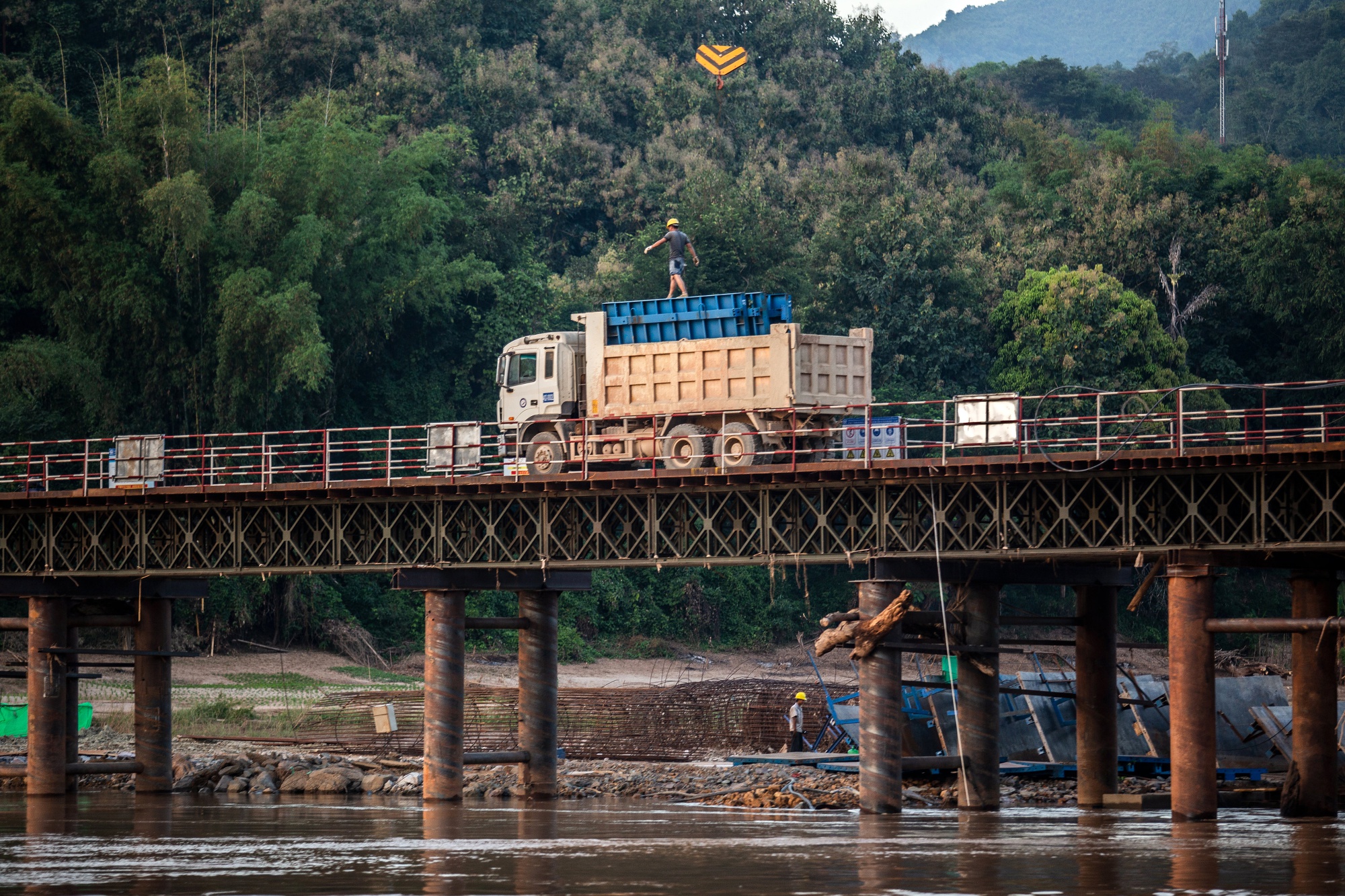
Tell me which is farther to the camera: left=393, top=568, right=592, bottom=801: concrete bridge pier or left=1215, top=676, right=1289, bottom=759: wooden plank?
left=1215, top=676, right=1289, bottom=759: wooden plank

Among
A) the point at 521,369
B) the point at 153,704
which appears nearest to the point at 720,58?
the point at 521,369

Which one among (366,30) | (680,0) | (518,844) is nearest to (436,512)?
(518,844)

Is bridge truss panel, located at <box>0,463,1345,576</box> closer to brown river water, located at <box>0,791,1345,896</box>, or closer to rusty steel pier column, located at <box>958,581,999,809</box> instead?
rusty steel pier column, located at <box>958,581,999,809</box>

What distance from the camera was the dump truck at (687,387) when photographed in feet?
146

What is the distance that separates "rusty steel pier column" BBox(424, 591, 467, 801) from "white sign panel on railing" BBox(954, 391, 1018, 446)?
1302 cm

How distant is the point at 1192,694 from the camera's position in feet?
126

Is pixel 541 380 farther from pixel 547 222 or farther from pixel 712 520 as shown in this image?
pixel 547 222

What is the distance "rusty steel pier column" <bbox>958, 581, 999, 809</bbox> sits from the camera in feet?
143

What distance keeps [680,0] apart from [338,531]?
279 feet

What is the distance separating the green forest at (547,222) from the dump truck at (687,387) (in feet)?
84.8

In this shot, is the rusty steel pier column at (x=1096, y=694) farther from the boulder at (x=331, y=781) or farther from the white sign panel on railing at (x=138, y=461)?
the white sign panel on railing at (x=138, y=461)

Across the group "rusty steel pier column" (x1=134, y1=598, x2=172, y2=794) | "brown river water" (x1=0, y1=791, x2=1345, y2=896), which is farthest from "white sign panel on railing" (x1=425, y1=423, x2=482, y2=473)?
"rusty steel pier column" (x1=134, y1=598, x2=172, y2=794)

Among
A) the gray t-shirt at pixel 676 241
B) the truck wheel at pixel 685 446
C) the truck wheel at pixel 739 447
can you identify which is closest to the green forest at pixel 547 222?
the gray t-shirt at pixel 676 241

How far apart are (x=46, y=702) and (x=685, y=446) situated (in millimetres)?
18362
